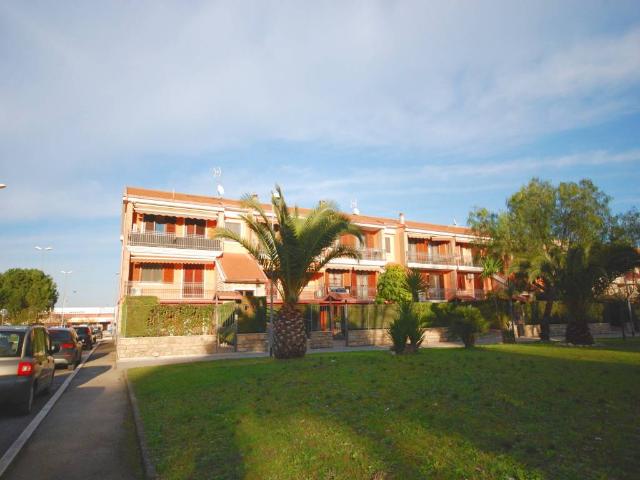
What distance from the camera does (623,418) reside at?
18.5 ft

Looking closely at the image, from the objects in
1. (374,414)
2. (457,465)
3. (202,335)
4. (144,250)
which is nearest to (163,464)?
(374,414)

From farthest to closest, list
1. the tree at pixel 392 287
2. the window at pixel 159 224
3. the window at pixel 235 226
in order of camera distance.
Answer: the tree at pixel 392 287, the window at pixel 235 226, the window at pixel 159 224

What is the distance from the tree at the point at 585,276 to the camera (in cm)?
2072

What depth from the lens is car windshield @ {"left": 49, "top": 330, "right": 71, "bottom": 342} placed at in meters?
18.3

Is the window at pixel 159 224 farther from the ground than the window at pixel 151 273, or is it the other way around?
the window at pixel 159 224

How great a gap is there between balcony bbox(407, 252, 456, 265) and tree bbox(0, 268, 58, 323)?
134 ft

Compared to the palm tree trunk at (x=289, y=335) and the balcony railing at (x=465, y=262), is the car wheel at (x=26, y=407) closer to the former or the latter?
the palm tree trunk at (x=289, y=335)

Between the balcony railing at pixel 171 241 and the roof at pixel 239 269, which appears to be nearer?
the roof at pixel 239 269

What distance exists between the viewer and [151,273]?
31438mm

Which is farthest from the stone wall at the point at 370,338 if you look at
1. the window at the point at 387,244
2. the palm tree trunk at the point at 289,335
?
the window at the point at 387,244

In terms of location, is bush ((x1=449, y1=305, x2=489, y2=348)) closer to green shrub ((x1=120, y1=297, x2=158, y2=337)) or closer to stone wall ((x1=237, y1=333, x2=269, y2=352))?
stone wall ((x1=237, y1=333, x2=269, y2=352))

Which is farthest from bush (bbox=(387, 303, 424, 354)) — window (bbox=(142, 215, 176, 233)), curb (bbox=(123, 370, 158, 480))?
window (bbox=(142, 215, 176, 233))

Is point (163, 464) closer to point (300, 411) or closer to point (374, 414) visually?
point (300, 411)

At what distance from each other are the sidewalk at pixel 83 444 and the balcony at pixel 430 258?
112 feet
